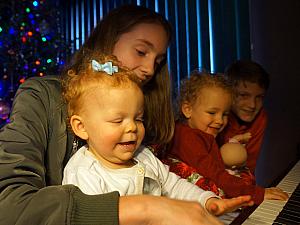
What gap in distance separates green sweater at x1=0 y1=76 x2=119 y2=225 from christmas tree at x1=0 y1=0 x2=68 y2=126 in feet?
9.81

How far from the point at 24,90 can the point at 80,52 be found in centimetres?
31

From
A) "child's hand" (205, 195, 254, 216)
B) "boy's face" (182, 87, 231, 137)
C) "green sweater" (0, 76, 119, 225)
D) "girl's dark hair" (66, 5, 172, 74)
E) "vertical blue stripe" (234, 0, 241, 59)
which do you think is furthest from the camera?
"vertical blue stripe" (234, 0, 241, 59)

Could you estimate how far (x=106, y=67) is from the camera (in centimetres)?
115

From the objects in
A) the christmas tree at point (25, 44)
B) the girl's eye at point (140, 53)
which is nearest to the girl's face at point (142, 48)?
the girl's eye at point (140, 53)

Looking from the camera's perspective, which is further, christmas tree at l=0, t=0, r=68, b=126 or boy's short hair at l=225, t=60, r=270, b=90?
christmas tree at l=0, t=0, r=68, b=126

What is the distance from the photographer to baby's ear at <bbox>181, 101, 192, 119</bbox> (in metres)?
1.84

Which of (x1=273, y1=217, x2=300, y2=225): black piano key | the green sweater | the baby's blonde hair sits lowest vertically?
(x1=273, y1=217, x2=300, y2=225): black piano key

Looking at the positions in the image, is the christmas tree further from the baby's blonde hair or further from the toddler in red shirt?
the baby's blonde hair

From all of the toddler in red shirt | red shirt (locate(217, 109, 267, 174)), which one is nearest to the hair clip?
the toddler in red shirt

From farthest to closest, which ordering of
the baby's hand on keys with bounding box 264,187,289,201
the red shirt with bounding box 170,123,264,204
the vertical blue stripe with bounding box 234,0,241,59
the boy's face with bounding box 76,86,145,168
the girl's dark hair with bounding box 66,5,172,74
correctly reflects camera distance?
the vertical blue stripe with bounding box 234,0,241,59, the red shirt with bounding box 170,123,264,204, the girl's dark hair with bounding box 66,5,172,74, the baby's hand on keys with bounding box 264,187,289,201, the boy's face with bounding box 76,86,145,168

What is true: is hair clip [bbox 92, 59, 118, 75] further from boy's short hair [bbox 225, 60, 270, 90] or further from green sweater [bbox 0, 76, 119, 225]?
boy's short hair [bbox 225, 60, 270, 90]

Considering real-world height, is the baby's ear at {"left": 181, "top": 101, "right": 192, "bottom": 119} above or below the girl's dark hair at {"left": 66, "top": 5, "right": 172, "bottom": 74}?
below

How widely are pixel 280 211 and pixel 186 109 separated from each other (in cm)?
80

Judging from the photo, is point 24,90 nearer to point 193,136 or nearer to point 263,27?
point 193,136
